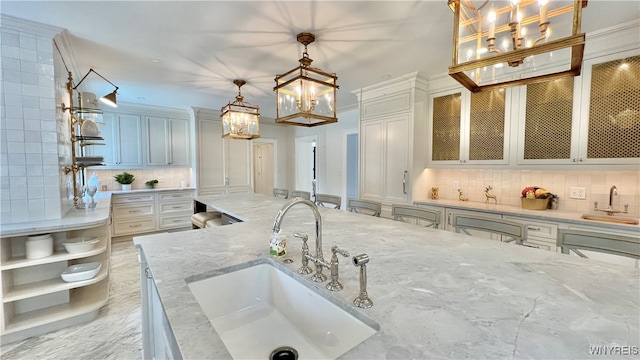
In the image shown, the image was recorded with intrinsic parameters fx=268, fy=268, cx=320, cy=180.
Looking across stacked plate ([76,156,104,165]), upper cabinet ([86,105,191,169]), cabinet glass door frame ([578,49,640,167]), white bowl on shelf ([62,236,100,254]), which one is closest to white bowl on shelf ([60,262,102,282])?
white bowl on shelf ([62,236,100,254])

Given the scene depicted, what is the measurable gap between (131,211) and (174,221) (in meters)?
0.73

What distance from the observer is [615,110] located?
2.32 meters

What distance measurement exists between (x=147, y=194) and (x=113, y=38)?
3.18 meters

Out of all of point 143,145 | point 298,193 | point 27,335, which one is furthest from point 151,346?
point 143,145

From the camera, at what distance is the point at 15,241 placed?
2.11m

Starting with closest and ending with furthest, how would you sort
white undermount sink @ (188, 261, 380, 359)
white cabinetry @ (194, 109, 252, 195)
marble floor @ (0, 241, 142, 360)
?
1. white undermount sink @ (188, 261, 380, 359)
2. marble floor @ (0, 241, 142, 360)
3. white cabinetry @ (194, 109, 252, 195)

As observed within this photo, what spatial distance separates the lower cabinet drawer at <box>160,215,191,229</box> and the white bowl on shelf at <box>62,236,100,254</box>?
9.49 feet

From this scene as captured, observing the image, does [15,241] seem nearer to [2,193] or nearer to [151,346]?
[2,193]

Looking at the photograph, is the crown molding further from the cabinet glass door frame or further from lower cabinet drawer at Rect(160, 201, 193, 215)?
the cabinet glass door frame

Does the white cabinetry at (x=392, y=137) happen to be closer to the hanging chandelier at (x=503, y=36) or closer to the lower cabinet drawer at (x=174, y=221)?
the hanging chandelier at (x=503, y=36)

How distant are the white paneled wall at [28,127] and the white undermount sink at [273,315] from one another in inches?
84.6

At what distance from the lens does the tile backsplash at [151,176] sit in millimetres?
4971

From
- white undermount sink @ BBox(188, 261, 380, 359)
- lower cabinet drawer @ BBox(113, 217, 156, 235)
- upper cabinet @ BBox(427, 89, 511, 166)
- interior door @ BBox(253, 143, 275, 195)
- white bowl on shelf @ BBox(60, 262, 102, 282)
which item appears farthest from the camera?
interior door @ BBox(253, 143, 275, 195)

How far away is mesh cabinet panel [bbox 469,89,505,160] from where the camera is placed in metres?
3.01
